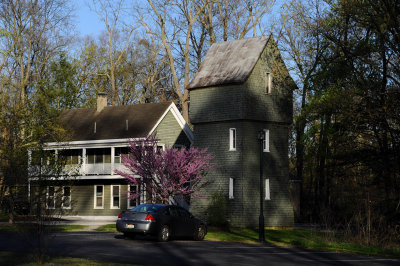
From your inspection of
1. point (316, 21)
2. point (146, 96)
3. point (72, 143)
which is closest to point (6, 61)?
point (72, 143)

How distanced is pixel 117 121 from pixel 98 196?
229 inches

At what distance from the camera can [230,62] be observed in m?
39.6

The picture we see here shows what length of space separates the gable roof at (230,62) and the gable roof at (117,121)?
5988mm

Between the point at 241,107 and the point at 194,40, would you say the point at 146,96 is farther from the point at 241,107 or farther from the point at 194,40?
the point at 241,107

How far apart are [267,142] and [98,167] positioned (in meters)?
12.9

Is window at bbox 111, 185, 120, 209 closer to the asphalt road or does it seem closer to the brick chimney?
the brick chimney

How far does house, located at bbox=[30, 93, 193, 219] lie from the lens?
146ft

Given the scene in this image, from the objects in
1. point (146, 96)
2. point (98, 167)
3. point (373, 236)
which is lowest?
point (373, 236)

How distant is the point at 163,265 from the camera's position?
16.9 m

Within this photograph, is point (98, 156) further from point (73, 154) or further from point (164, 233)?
point (164, 233)

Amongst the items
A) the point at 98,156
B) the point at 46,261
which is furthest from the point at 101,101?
the point at 46,261

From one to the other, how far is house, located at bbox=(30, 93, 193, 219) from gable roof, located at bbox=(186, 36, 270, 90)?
6.00 metres

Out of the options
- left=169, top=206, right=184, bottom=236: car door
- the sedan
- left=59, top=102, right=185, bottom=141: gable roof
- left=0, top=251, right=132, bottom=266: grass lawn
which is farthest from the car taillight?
left=59, top=102, right=185, bottom=141: gable roof

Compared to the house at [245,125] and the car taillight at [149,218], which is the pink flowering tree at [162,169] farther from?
the car taillight at [149,218]
